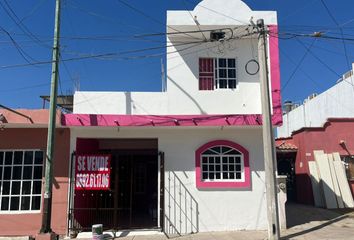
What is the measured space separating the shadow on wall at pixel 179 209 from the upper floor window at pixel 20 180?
432 cm

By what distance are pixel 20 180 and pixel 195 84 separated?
6.83 metres

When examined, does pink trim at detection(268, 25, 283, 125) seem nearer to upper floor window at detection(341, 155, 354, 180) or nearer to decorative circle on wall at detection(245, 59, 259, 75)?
decorative circle on wall at detection(245, 59, 259, 75)

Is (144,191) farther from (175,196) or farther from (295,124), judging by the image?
(295,124)

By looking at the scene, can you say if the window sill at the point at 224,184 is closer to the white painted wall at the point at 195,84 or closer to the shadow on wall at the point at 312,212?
the shadow on wall at the point at 312,212

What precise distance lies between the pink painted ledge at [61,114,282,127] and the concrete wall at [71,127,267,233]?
1.52 ft

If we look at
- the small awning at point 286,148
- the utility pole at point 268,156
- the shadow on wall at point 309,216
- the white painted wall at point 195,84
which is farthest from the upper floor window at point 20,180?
the small awning at point 286,148

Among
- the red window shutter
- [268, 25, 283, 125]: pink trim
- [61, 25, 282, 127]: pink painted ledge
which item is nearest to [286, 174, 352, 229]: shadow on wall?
[268, 25, 283, 125]: pink trim

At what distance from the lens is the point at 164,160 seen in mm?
12977

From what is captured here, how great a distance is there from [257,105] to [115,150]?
6.44m

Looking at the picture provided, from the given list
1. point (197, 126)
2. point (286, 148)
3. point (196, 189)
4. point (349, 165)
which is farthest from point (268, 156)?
point (286, 148)

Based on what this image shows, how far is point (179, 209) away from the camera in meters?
12.8

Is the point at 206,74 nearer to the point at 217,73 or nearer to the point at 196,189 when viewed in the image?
the point at 217,73

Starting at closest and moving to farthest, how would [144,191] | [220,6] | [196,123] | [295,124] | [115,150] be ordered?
1. [196,123]
2. [220,6]
3. [115,150]
4. [144,191]
5. [295,124]

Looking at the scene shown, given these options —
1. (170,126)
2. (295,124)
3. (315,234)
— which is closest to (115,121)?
(170,126)
